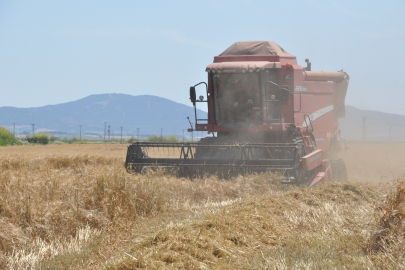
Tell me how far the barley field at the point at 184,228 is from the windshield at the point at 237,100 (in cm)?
329

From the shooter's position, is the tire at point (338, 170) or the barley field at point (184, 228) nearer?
the barley field at point (184, 228)

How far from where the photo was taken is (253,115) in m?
10.8

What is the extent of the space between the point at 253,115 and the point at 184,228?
641 cm

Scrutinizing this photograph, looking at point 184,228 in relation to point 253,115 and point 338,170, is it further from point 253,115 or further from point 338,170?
point 338,170

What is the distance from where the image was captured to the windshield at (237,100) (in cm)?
1066

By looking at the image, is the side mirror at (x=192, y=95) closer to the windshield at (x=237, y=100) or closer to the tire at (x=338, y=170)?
the windshield at (x=237, y=100)

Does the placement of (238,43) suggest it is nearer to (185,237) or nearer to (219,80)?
(219,80)

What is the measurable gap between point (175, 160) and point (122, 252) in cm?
531

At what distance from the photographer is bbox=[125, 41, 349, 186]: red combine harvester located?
31.4ft

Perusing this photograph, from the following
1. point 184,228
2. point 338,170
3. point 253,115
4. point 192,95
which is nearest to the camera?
point 184,228

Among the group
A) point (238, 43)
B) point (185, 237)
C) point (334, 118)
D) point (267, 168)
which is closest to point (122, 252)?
point (185, 237)

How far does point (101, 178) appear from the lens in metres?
6.38

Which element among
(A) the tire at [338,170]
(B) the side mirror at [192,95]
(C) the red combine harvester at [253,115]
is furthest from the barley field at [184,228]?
(A) the tire at [338,170]

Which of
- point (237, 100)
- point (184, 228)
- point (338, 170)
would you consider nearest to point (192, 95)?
point (237, 100)
